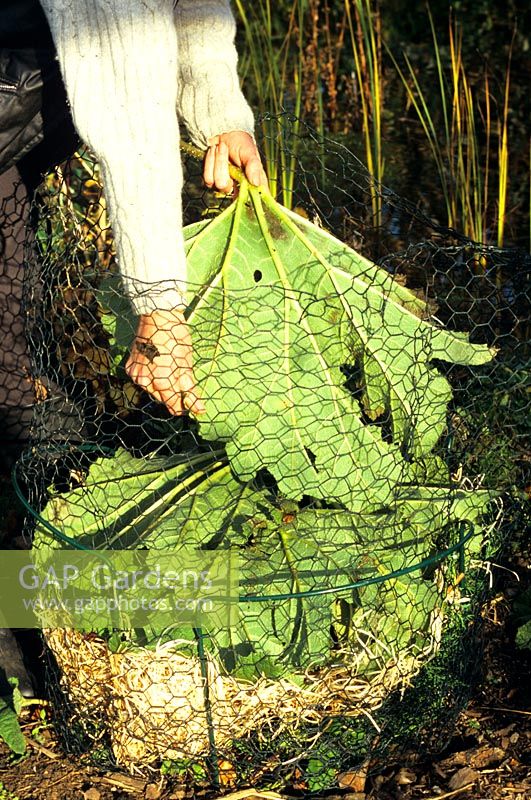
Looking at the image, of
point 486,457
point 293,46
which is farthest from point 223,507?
point 293,46

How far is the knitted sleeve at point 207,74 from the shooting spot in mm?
2127

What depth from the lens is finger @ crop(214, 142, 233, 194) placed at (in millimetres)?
2109

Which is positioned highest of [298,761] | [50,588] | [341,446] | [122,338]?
[122,338]

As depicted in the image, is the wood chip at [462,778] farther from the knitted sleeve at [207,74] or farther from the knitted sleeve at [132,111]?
the knitted sleeve at [207,74]

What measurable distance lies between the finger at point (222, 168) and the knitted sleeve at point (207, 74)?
0.04 meters

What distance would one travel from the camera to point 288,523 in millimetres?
2102

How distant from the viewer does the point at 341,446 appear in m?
2.11

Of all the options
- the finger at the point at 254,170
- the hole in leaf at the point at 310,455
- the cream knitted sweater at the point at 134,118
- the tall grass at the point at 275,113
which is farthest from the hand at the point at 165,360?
the tall grass at the point at 275,113

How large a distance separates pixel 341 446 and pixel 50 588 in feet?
2.07

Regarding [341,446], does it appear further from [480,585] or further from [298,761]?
[298,761]

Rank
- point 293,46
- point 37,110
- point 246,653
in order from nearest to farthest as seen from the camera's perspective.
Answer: point 246,653, point 37,110, point 293,46

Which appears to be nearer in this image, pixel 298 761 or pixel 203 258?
pixel 298 761

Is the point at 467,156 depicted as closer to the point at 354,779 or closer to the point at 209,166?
the point at 209,166

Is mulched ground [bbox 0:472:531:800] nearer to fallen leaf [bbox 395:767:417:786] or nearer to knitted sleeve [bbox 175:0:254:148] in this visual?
fallen leaf [bbox 395:767:417:786]
